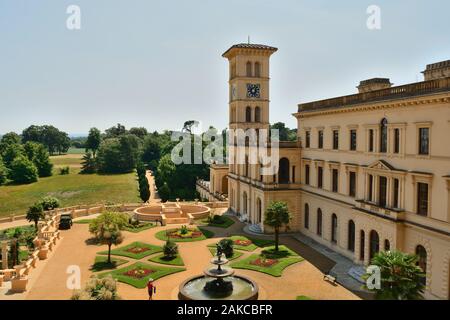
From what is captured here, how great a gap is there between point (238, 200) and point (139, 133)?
149 m

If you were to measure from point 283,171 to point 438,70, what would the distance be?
65.0ft

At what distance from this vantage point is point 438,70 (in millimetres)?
33406

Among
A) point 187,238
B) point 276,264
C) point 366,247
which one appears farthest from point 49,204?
point 366,247

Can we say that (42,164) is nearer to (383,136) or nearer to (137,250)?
(137,250)

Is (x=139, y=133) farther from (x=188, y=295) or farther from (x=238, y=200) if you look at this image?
(x=188, y=295)

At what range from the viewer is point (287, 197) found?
155 ft

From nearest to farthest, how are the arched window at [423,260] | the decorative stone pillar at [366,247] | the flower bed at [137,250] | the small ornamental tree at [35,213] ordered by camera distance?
the arched window at [423,260] → the decorative stone pillar at [366,247] → the flower bed at [137,250] → the small ornamental tree at [35,213]

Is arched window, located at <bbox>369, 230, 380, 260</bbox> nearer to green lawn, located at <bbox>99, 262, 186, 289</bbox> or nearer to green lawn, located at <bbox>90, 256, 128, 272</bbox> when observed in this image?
green lawn, located at <bbox>99, 262, 186, 289</bbox>

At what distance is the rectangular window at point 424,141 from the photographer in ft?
91.8

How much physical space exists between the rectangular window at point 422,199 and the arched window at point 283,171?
20015mm

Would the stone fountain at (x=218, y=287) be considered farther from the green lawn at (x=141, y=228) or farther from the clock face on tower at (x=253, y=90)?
the clock face on tower at (x=253, y=90)

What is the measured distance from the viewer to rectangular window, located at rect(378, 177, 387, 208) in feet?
106

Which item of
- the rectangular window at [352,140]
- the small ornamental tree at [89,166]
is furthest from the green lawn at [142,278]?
the small ornamental tree at [89,166]

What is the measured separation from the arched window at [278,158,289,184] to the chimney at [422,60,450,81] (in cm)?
1765
